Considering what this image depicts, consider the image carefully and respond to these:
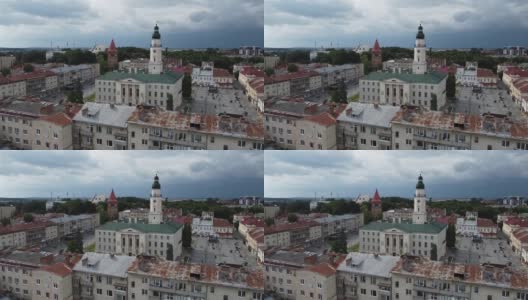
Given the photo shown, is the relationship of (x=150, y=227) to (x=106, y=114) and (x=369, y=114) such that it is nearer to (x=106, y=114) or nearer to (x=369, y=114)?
(x=106, y=114)

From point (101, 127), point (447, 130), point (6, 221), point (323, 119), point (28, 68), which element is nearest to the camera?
point (447, 130)

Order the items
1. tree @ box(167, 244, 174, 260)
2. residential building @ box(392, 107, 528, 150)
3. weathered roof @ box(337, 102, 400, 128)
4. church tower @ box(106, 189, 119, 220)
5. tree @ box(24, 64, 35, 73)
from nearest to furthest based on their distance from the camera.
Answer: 1. residential building @ box(392, 107, 528, 150)
2. weathered roof @ box(337, 102, 400, 128)
3. tree @ box(167, 244, 174, 260)
4. church tower @ box(106, 189, 119, 220)
5. tree @ box(24, 64, 35, 73)

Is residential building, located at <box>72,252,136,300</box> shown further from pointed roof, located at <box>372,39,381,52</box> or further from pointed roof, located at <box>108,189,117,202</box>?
pointed roof, located at <box>372,39,381,52</box>

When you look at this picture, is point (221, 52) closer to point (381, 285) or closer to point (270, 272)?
point (270, 272)

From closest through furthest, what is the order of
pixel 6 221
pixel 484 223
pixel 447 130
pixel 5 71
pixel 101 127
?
pixel 447 130 < pixel 101 127 < pixel 484 223 < pixel 5 71 < pixel 6 221

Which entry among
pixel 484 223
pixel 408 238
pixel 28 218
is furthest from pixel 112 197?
pixel 484 223

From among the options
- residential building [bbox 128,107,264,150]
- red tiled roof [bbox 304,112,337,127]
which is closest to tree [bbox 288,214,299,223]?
residential building [bbox 128,107,264,150]

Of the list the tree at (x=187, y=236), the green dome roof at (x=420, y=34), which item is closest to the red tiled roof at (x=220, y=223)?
the tree at (x=187, y=236)
